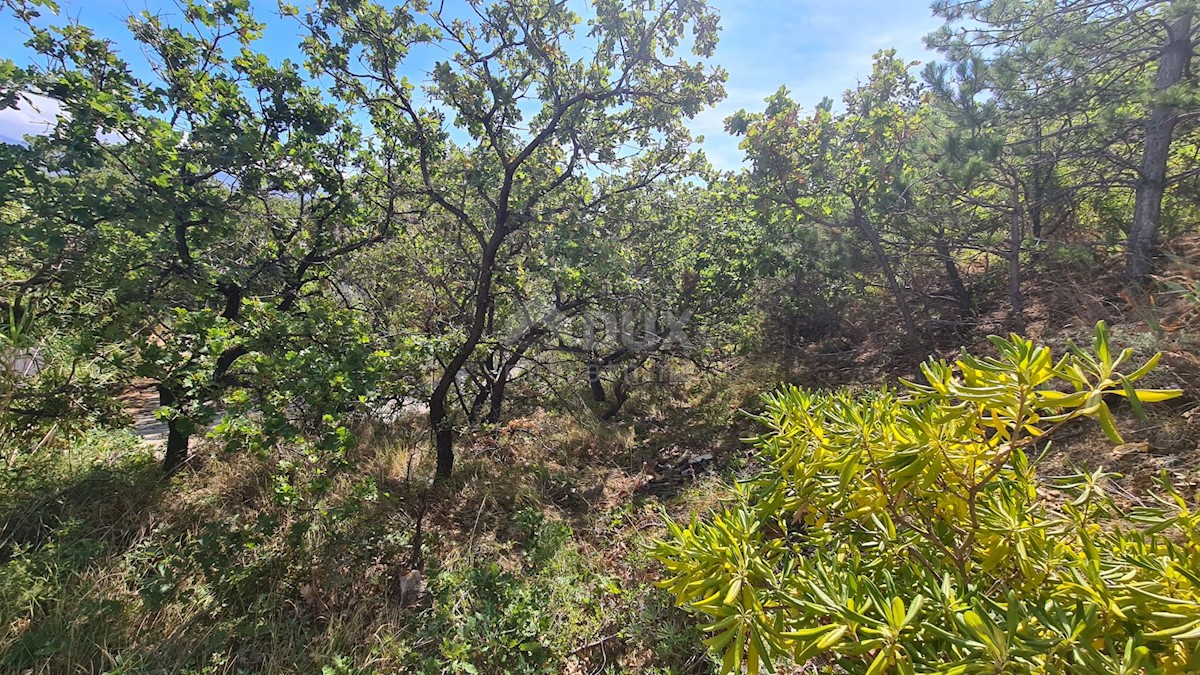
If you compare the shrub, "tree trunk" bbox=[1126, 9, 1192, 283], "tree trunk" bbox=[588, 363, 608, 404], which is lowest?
"tree trunk" bbox=[588, 363, 608, 404]

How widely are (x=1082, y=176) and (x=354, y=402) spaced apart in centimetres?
707

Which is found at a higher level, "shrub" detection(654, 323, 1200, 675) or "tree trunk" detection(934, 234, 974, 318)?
"tree trunk" detection(934, 234, 974, 318)

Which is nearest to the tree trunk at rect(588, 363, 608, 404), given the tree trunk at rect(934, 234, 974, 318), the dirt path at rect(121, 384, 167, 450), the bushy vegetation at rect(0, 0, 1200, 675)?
the bushy vegetation at rect(0, 0, 1200, 675)

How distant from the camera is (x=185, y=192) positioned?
9.62ft

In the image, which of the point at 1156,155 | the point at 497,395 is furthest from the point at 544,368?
the point at 1156,155

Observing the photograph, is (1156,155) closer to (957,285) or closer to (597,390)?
(957,285)

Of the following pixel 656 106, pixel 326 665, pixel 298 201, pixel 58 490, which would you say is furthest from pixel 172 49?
pixel 326 665

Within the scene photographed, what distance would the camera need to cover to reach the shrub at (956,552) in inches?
34.2

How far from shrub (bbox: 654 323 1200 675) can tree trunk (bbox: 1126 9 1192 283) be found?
4.19 m

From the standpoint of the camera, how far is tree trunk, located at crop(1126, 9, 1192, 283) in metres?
3.62

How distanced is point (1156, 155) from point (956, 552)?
16.8 ft

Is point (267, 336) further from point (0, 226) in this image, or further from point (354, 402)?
point (0, 226)

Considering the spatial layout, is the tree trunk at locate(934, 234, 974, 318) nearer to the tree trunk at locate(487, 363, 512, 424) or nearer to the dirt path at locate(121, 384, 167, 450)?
the tree trunk at locate(487, 363, 512, 424)

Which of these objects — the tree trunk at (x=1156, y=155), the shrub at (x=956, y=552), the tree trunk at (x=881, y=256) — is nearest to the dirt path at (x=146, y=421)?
the shrub at (x=956, y=552)
